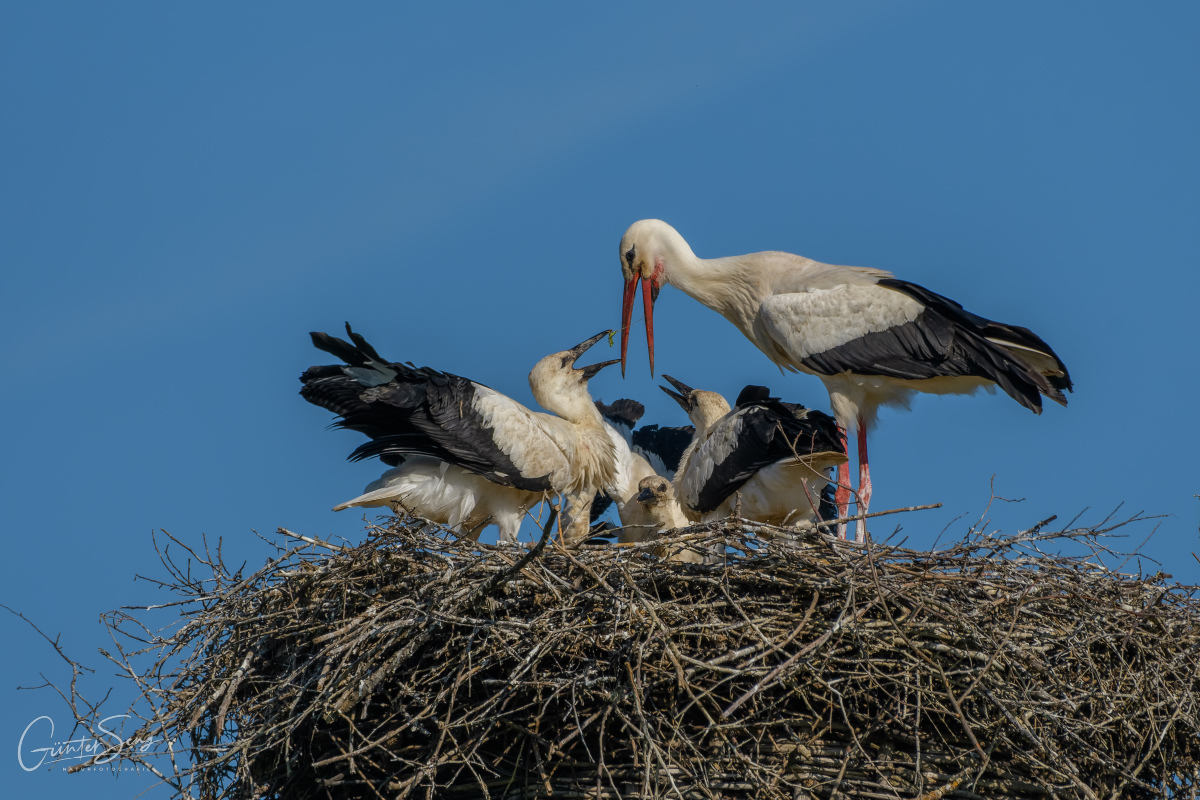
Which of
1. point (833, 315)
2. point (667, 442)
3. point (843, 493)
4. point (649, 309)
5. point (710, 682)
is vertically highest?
point (649, 309)

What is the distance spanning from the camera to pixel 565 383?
779cm

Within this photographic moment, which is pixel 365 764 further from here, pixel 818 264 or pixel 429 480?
pixel 818 264

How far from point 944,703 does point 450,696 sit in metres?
1.70

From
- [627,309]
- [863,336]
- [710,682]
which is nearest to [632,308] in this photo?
[627,309]

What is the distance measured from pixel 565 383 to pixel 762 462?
175 cm

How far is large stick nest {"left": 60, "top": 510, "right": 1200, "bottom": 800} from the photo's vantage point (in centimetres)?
419

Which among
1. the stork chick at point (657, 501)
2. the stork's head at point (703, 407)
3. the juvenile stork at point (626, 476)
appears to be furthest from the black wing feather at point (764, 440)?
the stork's head at point (703, 407)

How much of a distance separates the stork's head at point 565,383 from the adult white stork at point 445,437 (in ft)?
1.57

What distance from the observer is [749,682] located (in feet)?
14.2

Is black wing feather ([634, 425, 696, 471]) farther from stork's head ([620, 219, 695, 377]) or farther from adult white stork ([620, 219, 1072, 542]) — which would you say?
adult white stork ([620, 219, 1072, 542])

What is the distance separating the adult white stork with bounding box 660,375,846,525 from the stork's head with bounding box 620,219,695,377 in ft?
3.16

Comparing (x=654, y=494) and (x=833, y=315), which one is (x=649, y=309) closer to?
(x=833, y=315)

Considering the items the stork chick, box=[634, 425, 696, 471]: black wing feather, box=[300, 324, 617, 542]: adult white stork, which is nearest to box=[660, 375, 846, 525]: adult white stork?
the stork chick

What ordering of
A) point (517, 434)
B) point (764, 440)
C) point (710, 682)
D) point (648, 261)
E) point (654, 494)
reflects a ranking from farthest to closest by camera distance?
point (648, 261), point (517, 434), point (654, 494), point (764, 440), point (710, 682)
